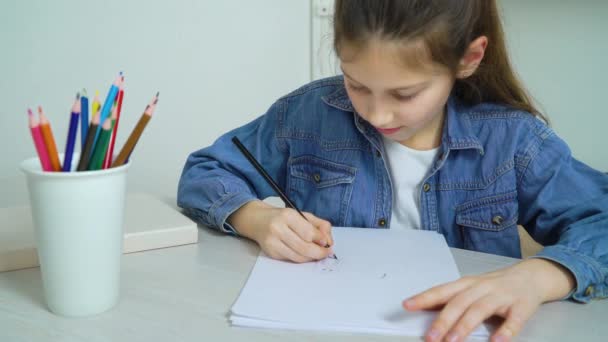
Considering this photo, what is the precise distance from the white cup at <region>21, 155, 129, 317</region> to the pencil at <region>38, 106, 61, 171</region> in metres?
0.02

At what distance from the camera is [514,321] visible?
47 centimetres

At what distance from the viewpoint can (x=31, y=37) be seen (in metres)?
1.37

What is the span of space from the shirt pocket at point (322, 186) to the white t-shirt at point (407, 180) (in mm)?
72

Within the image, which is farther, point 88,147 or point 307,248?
point 307,248

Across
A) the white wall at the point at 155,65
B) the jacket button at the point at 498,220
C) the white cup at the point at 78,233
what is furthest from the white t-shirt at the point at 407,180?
the white wall at the point at 155,65

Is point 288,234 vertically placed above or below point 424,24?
below

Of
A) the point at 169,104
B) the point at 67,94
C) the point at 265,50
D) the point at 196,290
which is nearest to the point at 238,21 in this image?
the point at 265,50

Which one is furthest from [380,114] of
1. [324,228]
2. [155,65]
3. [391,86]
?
[155,65]

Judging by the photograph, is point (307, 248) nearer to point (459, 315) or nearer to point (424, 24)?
point (459, 315)

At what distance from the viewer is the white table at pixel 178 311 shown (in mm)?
462

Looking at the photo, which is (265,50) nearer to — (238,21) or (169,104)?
(238,21)

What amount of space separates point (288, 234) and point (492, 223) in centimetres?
35

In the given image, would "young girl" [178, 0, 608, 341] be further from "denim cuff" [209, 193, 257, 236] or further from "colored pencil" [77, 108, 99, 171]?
"colored pencil" [77, 108, 99, 171]

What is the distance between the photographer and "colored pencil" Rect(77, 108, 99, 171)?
0.43m
